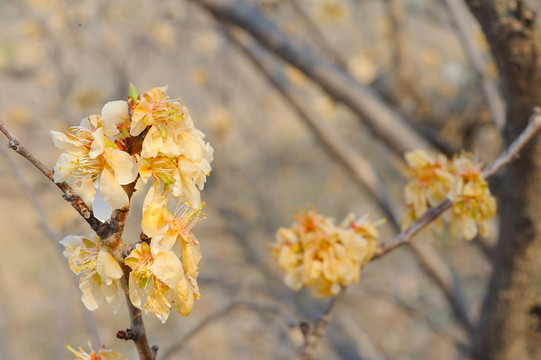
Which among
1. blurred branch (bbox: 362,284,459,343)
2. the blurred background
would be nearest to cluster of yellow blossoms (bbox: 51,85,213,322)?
the blurred background

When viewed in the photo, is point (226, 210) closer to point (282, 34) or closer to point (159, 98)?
point (282, 34)

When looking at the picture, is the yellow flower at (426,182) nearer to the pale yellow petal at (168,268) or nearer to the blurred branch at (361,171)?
the pale yellow petal at (168,268)

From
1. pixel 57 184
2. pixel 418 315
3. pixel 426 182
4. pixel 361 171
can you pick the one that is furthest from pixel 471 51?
pixel 57 184

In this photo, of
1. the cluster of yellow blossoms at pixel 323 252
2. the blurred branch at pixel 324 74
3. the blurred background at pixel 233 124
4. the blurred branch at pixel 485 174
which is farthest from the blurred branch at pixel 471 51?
the cluster of yellow blossoms at pixel 323 252

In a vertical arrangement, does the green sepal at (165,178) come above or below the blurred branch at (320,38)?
below

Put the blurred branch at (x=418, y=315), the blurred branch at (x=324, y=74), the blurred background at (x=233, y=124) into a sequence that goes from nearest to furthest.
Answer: the blurred branch at (x=418, y=315)
the blurred branch at (x=324, y=74)
the blurred background at (x=233, y=124)

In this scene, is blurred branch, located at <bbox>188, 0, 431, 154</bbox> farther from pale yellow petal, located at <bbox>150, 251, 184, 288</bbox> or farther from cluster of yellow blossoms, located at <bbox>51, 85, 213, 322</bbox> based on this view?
pale yellow petal, located at <bbox>150, 251, 184, 288</bbox>

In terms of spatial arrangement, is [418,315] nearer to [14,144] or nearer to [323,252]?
[323,252]
